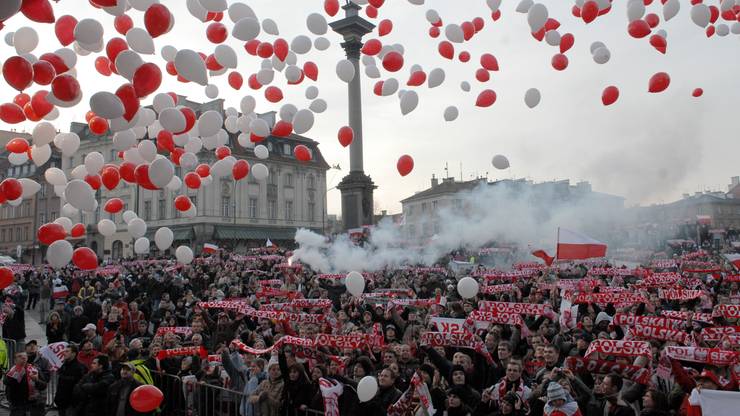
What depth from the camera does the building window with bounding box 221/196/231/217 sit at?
5222 centimetres

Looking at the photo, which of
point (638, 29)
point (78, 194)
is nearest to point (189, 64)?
point (78, 194)

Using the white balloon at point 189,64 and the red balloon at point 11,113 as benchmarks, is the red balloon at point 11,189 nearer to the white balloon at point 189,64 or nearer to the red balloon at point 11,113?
the red balloon at point 11,113

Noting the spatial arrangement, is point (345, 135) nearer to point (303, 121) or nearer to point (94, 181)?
point (303, 121)

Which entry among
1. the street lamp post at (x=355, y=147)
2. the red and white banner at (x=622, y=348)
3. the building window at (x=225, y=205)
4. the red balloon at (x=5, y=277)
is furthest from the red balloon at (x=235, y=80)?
the building window at (x=225, y=205)

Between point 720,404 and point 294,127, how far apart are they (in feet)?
24.9

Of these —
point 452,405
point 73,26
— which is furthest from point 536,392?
point 73,26

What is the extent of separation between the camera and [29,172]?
58.4 metres

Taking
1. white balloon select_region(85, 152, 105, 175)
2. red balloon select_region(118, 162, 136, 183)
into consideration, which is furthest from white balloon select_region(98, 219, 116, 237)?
red balloon select_region(118, 162, 136, 183)

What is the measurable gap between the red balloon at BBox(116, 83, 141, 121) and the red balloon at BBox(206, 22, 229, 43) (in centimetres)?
281

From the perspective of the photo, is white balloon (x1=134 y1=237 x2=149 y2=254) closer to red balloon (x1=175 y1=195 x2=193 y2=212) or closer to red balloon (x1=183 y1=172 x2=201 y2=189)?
red balloon (x1=175 y1=195 x2=193 y2=212)

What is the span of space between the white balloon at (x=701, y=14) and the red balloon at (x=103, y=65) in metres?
8.87

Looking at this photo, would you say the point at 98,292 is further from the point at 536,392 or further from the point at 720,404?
the point at 720,404

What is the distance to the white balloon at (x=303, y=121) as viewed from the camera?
10.7 m

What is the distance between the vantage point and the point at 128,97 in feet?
21.5
